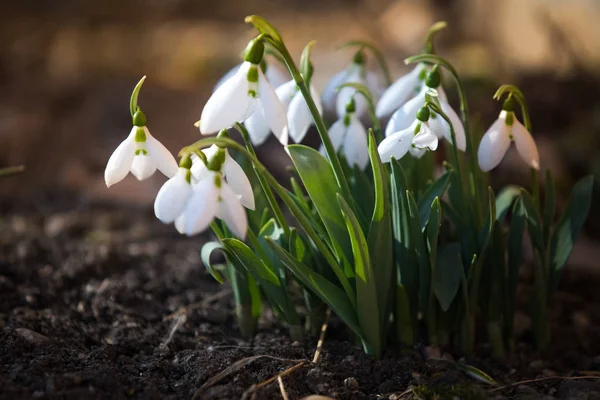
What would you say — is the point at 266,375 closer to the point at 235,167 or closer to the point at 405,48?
the point at 235,167

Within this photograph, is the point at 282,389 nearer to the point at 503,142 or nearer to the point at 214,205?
the point at 214,205

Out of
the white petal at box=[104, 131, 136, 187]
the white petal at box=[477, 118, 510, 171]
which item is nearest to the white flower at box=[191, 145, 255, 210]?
the white petal at box=[104, 131, 136, 187]

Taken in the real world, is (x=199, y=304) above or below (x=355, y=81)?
below

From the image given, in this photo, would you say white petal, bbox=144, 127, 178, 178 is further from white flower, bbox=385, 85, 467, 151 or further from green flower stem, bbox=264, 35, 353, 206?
white flower, bbox=385, 85, 467, 151

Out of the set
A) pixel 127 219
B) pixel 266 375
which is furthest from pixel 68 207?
pixel 266 375

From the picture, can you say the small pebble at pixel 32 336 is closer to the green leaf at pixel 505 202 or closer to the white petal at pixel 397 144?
the white petal at pixel 397 144

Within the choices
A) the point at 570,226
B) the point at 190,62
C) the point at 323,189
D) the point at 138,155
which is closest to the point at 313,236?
the point at 323,189
